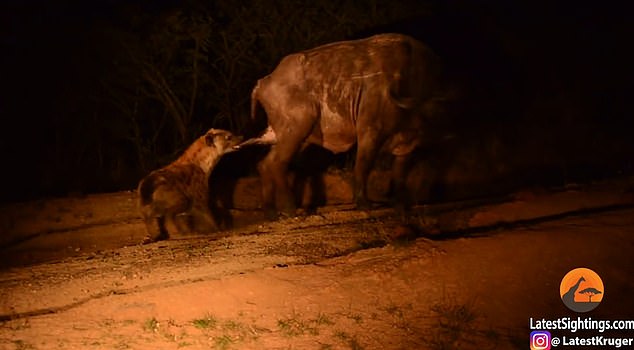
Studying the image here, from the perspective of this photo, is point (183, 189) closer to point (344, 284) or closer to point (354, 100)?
point (354, 100)

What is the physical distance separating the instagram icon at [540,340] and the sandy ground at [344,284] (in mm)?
86

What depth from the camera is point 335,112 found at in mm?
8477

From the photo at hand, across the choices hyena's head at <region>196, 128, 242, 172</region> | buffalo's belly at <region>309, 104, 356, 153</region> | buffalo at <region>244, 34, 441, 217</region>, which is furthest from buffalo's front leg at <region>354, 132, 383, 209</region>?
hyena's head at <region>196, 128, 242, 172</region>

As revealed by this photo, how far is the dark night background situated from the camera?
12766 mm

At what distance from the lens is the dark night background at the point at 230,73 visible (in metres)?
12.8

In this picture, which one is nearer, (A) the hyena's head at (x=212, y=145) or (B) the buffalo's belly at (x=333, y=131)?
(A) the hyena's head at (x=212, y=145)

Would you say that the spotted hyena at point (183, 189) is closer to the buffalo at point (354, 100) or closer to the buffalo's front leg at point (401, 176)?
the buffalo at point (354, 100)

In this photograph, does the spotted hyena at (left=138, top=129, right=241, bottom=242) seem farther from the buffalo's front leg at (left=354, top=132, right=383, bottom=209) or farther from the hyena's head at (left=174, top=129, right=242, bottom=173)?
the buffalo's front leg at (left=354, top=132, right=383, bottom=209)

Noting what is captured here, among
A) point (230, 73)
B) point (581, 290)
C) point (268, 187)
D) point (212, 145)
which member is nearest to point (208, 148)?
point (212, 145)

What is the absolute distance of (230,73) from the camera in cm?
1355

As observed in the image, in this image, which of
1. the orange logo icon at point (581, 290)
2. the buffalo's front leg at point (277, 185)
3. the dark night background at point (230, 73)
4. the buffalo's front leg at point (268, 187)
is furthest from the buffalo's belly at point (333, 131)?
the orange logo icon at point (581, 290)

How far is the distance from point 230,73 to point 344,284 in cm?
919

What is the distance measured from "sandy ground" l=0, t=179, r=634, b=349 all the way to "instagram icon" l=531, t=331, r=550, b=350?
0.28 feet

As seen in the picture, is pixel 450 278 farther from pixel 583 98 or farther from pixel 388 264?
pixel 583 98
